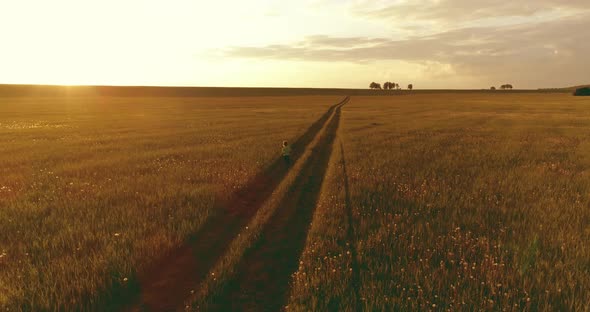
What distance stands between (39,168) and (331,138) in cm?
1657

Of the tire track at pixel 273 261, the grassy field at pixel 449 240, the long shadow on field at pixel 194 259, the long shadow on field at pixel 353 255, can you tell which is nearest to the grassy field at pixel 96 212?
the long shadow on field at pixel 194 259

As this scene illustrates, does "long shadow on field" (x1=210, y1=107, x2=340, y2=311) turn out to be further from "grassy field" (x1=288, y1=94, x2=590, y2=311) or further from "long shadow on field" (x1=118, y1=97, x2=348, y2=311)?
"long shadow on field" (x1=118, y1=97, x2=348, y2=311)

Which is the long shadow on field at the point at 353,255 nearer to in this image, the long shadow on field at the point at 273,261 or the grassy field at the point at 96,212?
the long shadow on field at the point at 273,261

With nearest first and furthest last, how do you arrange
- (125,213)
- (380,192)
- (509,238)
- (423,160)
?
(509,238) < (125,213) < (380,192) < (423,160)

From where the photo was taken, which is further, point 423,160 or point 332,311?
point 423,160

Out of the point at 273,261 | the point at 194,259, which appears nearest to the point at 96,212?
the point at 194,259

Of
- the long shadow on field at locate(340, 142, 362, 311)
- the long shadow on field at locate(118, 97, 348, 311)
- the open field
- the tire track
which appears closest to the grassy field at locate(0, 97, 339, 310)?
the open field

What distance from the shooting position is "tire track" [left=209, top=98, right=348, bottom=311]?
196 inches

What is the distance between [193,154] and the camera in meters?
17.2

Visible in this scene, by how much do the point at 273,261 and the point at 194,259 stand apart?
5.00 feet

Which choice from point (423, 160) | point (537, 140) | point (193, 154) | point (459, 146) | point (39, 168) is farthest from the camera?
point (537, 140)

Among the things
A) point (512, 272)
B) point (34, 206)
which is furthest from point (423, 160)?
point (34, 206)

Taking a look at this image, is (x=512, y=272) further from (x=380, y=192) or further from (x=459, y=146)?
(x=459, y=146)

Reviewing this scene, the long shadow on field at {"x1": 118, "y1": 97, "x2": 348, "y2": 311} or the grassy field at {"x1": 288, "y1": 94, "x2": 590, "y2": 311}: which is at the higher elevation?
the grassy field at {"x1": 288, "y1": 94, "x2": 590, "y2": 311}
